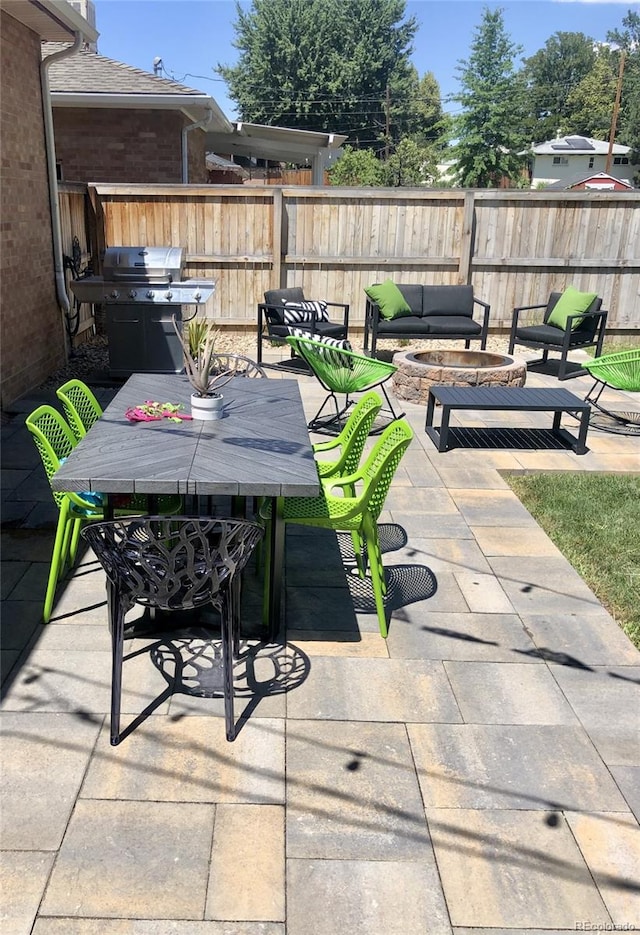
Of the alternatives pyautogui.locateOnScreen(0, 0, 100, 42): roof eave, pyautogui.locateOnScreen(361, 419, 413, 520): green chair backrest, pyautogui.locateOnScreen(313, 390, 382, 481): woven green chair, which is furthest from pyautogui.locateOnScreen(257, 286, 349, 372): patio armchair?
pyautogui.locateOnScreen(361, 419, 413, 520): green chair backrest

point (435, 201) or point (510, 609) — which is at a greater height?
point (435, 201)

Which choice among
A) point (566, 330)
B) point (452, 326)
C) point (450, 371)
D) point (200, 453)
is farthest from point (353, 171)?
point (200, 453)

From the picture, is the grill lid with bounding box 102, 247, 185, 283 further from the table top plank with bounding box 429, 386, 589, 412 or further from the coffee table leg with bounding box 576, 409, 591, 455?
the coffee table leg with bounding box 576, 409, 591, 455

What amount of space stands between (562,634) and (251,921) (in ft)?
6.21

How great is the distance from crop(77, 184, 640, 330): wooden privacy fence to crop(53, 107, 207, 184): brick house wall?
6.32 feet

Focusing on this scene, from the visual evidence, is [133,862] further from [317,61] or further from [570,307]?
[317,61]

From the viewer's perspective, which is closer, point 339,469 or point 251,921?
point 251,921

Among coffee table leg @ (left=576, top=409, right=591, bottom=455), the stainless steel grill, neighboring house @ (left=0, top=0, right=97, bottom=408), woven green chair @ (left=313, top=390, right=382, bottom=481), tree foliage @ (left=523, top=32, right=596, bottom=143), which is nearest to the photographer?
woven green chair @ (left=313, top=390, right=382, bottom=481)

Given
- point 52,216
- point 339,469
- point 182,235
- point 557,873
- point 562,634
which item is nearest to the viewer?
point 557,873

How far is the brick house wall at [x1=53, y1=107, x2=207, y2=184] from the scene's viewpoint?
10.3 metres

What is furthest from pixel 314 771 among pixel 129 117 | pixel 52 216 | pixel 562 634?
pixel 129 117

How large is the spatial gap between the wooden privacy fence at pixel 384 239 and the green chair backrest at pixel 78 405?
571cm

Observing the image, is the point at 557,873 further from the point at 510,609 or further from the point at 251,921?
the point at 510,609

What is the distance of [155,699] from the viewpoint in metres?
2.69
